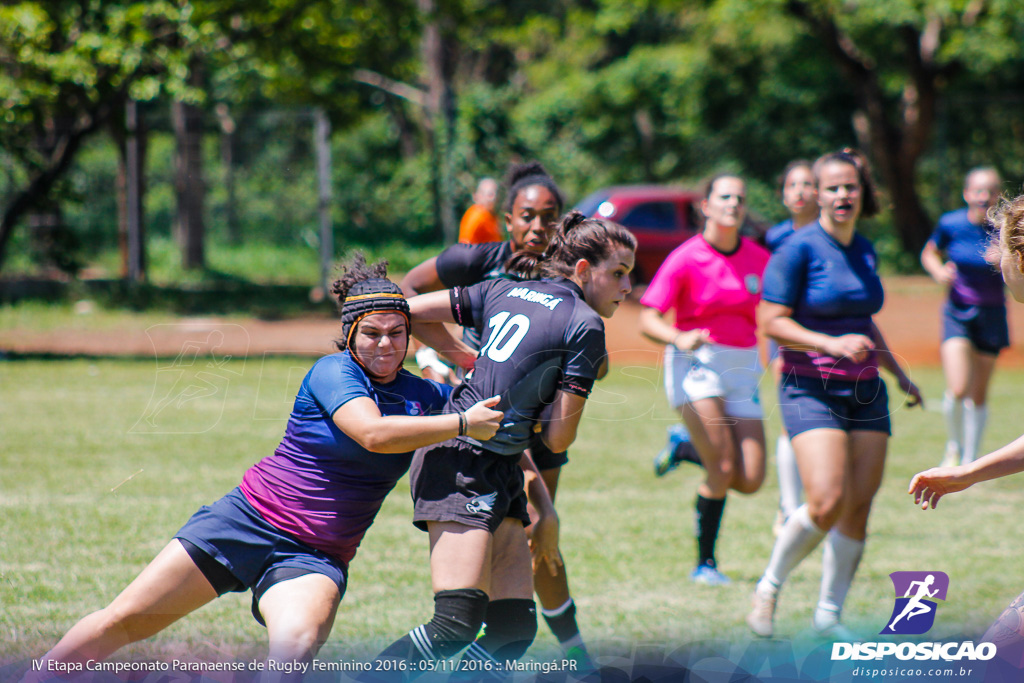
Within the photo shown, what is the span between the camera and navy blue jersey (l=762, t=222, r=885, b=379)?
15.4 ft

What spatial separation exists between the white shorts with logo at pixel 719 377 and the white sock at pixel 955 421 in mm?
3097

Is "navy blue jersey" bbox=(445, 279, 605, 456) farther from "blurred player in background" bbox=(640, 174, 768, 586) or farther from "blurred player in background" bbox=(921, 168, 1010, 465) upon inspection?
"blurred player in background" bbox=(921, 168, 1010, 465)

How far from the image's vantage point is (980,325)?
786 centimetres

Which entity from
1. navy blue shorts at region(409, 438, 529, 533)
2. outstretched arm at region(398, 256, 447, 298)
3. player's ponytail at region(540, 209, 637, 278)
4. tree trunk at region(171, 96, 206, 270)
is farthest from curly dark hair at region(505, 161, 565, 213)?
tree trunk at region(171, 96, 206, 270)

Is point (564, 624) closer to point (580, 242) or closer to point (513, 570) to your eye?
point (513, 570)

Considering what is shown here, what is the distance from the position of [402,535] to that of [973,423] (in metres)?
4.61

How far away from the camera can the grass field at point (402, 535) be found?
4629 millimetres

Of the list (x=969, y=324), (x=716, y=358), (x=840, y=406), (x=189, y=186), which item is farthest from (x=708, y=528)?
(x=189, y=186)

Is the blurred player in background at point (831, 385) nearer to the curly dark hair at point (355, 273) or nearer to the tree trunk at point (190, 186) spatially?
the curly dark hair at point (355, 273)

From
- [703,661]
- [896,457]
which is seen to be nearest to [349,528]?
[703,661]

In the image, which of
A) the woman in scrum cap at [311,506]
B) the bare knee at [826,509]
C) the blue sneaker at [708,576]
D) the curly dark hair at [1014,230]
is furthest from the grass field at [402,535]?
the curly dark hair at [1014,230]

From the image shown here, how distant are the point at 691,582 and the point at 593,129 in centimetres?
3032

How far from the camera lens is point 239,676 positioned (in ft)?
11.9

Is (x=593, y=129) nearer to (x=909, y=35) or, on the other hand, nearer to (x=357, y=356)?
(x=909, y=35)
